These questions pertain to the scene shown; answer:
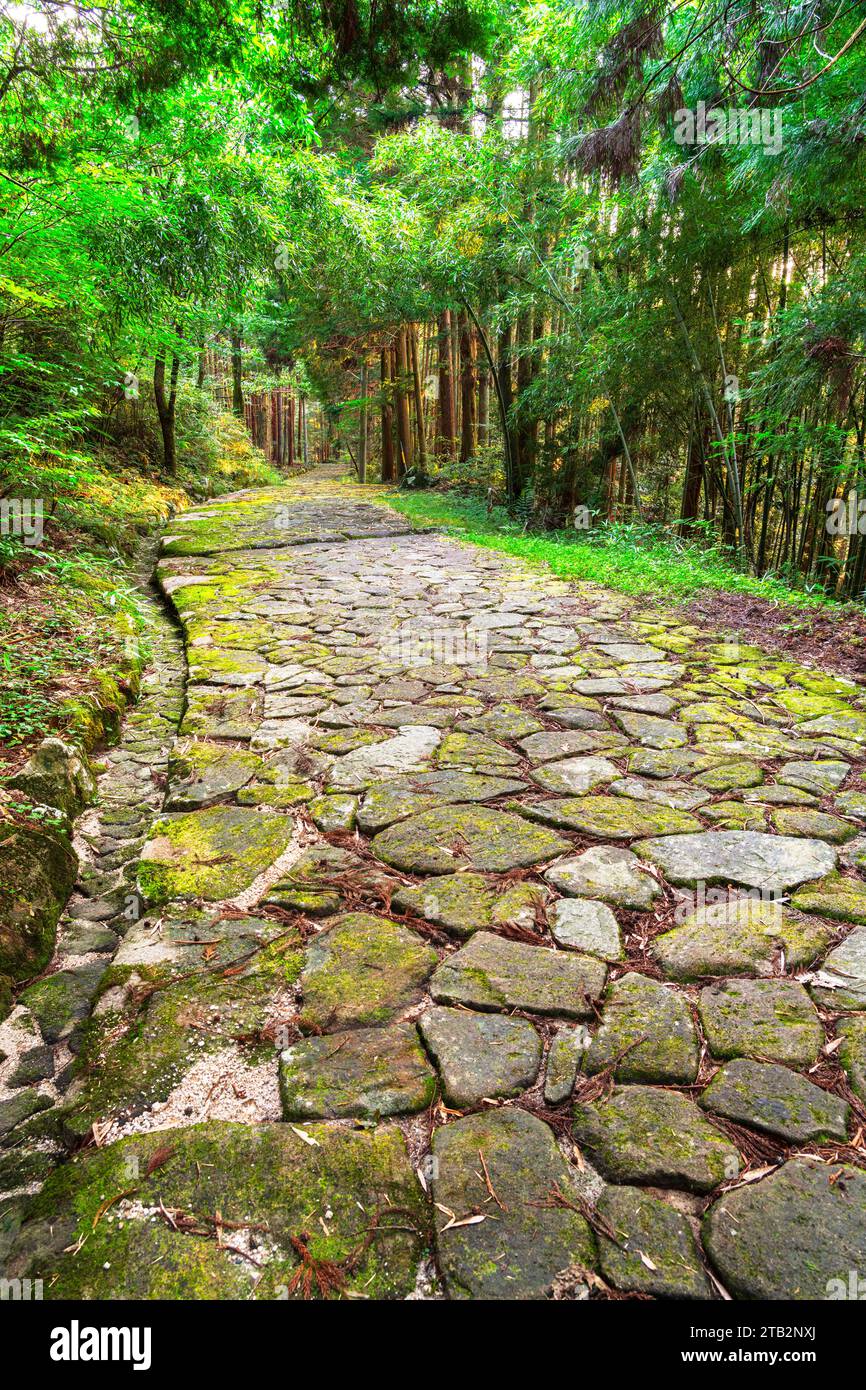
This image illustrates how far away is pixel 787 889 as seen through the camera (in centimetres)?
205

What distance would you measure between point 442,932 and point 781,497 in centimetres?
728

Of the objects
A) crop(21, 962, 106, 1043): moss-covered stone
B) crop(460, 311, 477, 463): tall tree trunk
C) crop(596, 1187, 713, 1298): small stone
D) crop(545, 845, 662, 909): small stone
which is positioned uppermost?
crop(460, 311, 477, 463): tall tree trunk

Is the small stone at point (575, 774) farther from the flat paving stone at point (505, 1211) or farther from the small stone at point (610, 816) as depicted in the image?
the flat paving stone at point (505, 1211)

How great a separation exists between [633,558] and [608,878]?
616 cm

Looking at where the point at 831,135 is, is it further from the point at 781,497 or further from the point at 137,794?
the point at 137,794

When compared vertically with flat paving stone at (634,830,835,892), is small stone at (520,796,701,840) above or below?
above

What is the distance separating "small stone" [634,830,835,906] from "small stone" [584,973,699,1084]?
0.53m

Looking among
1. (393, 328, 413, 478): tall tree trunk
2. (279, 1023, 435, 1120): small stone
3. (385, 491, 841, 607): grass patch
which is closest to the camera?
(279, 1023, 435, 1120): small stone

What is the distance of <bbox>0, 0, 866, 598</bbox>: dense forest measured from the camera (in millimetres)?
3652

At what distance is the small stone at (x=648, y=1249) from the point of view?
3.46 feet

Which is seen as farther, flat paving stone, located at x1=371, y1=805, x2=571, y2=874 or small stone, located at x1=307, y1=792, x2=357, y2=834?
small stone, located at x1=307, y1=792, x2=357, y2=834

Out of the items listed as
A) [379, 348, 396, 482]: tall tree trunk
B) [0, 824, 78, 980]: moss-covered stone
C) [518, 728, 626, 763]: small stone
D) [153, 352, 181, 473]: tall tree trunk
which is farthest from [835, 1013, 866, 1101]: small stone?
[379, 348, 396, 482]: tall tree trunk

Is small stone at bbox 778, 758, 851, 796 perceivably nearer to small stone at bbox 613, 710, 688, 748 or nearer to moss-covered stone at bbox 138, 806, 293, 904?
small stone at bbox 613, 710, 688, 748
